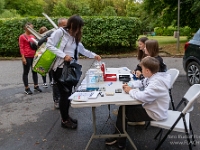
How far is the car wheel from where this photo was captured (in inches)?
229

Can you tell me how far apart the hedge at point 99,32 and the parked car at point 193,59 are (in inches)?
244

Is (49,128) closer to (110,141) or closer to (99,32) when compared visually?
(110,141)

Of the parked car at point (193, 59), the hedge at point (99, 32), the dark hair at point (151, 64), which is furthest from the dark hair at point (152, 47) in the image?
the hedge at point (99, 32)

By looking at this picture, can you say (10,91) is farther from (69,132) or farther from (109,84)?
(109,84)

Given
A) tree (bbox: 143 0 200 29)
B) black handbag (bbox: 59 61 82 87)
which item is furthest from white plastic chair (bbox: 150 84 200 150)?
tree (bbox: 143 0 200 29)

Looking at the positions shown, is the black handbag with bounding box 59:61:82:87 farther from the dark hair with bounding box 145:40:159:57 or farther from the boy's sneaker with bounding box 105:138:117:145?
the dark hair with bounding box 145:40:159:57

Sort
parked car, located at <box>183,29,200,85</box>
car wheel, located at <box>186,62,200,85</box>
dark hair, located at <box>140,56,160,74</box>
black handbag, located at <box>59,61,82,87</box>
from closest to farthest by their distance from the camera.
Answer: dark hair, located at <box>140,56,160,74</box> → black handbag, located at <box>59,61,82,87</box> → parked car, located at <box>183,29,200,85</box> → car wheel, located at <box>186,62,200,85</box>

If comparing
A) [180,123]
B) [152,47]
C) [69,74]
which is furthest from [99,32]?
[180,123]

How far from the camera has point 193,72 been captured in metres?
5.97

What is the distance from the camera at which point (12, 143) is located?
11.5 ft

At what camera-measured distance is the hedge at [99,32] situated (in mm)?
11922

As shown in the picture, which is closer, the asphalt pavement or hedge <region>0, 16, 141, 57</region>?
the asphalt pavement

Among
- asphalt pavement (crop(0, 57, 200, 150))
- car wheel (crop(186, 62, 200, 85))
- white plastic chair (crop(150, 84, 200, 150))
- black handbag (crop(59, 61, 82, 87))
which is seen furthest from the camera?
car wheel (crop(186, 62, 200, 85))

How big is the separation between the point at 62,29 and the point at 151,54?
1.38 meters
